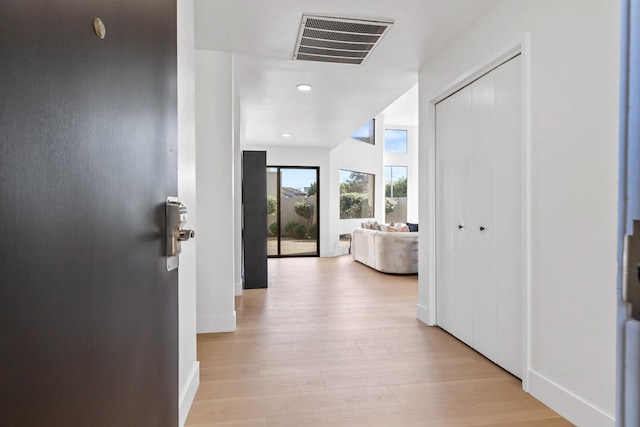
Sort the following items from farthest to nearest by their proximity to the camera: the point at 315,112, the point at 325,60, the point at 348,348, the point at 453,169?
the point at 315,112, the point at 325,60, the point at 453,169, the point at 348,348

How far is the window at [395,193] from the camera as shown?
10.2 metres

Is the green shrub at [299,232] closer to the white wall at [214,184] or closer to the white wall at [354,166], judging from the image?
the white wall at [354,166]

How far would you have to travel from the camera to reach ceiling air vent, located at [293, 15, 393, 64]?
2586mm

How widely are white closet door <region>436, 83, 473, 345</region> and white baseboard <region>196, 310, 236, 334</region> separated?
1.85m

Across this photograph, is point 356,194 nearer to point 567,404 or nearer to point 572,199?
point 572,199

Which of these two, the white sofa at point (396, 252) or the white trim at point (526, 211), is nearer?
the white trim at point (526, 211)

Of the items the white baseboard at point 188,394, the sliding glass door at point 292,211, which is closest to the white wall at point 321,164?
the sliding glass door at point 292,211

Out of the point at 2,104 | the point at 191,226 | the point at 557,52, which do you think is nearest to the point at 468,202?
the point at 557,52

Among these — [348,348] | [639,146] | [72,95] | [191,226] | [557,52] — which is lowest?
[348,348]

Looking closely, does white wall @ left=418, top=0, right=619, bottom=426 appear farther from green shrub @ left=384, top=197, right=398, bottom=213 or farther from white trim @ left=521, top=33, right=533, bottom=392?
green shrub @ left=384, top=197, right=398, bottom=213

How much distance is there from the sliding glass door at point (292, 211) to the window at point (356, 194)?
0.85m

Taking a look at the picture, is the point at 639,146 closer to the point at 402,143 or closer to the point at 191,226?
the point at 191,226

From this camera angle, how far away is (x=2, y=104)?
415 millimetres

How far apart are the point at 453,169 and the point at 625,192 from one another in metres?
2.80
